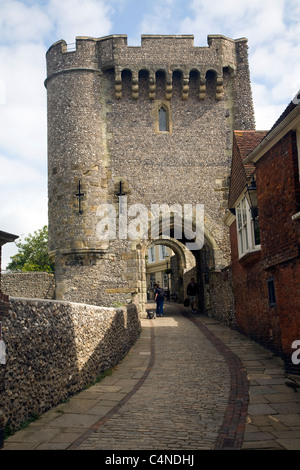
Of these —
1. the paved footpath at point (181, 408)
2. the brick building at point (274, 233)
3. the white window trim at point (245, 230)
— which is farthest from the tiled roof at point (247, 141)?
the paved footpath at point (181, 408)

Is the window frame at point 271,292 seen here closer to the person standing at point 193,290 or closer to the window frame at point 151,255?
the person standing at point 193,290

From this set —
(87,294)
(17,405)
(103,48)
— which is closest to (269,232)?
(17,405)

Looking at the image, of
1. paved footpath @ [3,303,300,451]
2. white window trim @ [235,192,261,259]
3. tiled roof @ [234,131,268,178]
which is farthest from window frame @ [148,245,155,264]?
paved footpath @ [3,303,300,451]

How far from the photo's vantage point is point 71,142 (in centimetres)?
1778

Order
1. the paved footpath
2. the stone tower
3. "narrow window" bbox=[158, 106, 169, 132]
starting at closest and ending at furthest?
the paved footpath, the stone tower, "narrow window" bbox=[158, 106, 169, 132]

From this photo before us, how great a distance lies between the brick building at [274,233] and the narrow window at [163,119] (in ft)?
21.0

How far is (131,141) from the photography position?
18.4 metres

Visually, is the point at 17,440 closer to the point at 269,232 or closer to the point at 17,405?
the point at 17,405

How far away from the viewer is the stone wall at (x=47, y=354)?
545 centimetres

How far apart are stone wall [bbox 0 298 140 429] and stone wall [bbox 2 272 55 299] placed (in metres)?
13.2

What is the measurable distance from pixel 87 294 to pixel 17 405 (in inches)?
467

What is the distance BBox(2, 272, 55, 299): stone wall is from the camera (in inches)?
870

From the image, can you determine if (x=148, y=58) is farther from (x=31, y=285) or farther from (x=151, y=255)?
(x=151, y=255)

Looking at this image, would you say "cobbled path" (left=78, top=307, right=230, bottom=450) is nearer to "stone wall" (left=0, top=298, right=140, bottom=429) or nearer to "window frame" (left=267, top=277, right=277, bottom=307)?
"stone wall" (left=0, top=298, right=140, bottom=429)
